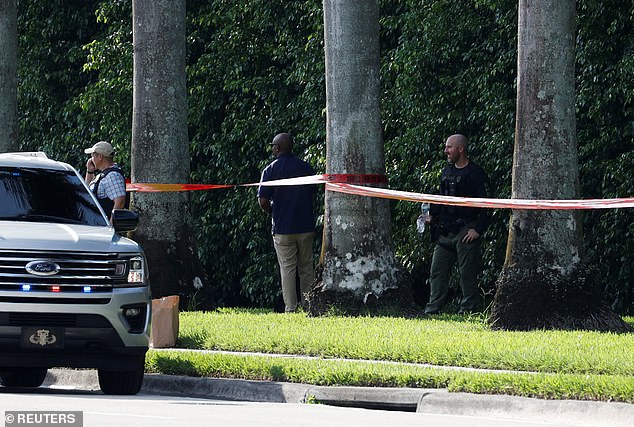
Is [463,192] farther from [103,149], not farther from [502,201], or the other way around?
[103,149]

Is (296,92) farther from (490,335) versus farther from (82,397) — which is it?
(82,397)

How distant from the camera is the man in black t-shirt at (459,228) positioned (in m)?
17.9

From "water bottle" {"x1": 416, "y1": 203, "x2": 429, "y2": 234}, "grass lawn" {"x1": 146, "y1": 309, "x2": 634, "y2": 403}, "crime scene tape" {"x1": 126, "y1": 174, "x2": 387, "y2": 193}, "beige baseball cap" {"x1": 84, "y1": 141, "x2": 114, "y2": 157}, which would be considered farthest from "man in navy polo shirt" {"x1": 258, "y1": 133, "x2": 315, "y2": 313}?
"beige baseball cap" {"x1": 84, "y1": 141, "x2": 114, "y2": 157}

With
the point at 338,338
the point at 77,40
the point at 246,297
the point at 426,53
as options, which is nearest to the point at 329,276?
the point at 338,338

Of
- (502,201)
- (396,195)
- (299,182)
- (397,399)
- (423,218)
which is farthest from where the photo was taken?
(423,218)

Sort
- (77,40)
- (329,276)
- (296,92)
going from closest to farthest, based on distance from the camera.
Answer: (329,276) < (296,92) < (77,40)

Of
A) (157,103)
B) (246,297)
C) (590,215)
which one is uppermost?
(157,103)

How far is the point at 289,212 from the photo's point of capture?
1870 cm

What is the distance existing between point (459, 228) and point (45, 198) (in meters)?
6.35

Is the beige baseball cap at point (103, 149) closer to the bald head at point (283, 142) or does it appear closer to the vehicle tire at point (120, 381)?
the bald head at point (283, 142)

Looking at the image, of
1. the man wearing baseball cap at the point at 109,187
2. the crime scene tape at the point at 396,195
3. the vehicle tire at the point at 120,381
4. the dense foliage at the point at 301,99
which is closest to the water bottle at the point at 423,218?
the crime scene tape at the point at 396,195

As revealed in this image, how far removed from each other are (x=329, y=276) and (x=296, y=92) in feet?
20.1

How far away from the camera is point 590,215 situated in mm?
18953

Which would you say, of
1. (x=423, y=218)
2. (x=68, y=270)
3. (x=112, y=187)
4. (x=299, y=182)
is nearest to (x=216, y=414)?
(x=68, y=270)
